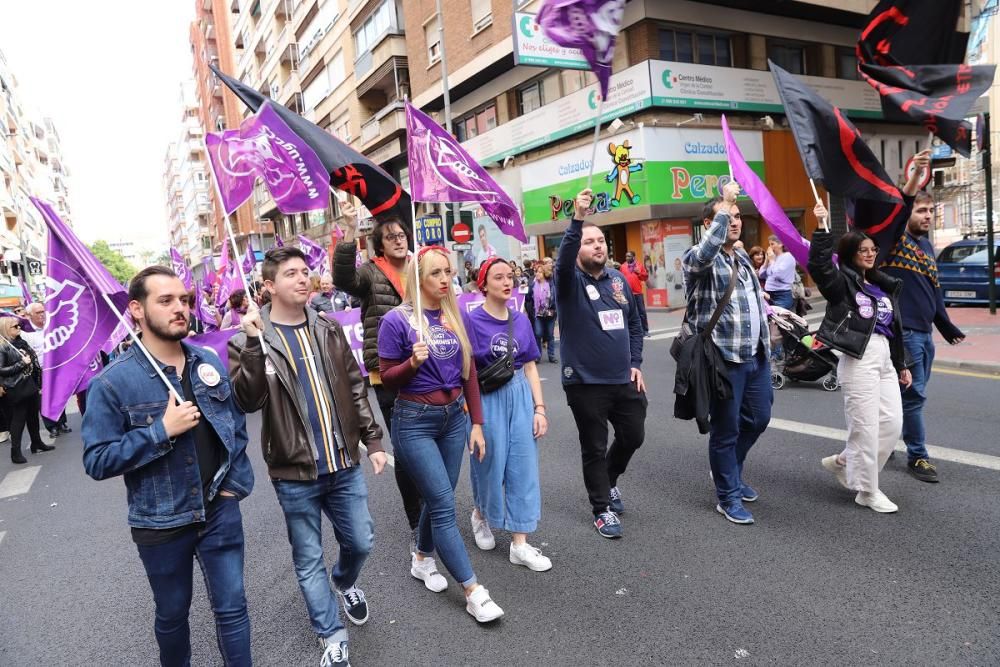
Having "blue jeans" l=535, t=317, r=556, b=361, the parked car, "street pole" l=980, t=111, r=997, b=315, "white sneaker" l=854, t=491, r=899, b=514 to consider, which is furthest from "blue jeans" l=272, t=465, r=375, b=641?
the parked car

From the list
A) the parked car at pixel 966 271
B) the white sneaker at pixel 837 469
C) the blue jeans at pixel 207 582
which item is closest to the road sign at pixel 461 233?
the parked car at pixel 966 271

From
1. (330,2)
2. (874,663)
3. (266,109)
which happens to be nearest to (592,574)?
(874,663)

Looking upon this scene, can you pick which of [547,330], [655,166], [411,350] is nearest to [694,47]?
[655,166]

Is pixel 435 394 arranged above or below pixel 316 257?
below

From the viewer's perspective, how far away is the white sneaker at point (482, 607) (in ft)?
10.4

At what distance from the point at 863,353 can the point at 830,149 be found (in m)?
1.49

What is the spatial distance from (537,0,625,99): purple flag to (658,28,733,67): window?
16388 mm

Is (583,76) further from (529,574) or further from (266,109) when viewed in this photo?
(529,574)

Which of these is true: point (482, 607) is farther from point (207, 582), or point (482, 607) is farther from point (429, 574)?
point (207, 582)

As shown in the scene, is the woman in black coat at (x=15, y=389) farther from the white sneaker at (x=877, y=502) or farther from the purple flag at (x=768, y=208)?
the white sneaker at (x=877, y=502)

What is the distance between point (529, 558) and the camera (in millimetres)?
3781

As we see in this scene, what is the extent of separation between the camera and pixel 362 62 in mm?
30297

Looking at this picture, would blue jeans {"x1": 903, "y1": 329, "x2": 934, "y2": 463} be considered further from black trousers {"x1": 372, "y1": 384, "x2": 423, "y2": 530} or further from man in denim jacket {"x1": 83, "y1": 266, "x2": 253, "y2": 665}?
man in denim jacket {"x1": 83, "y1": 266, "x2": 253, "y2": 665}

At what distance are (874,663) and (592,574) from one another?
140 cm
